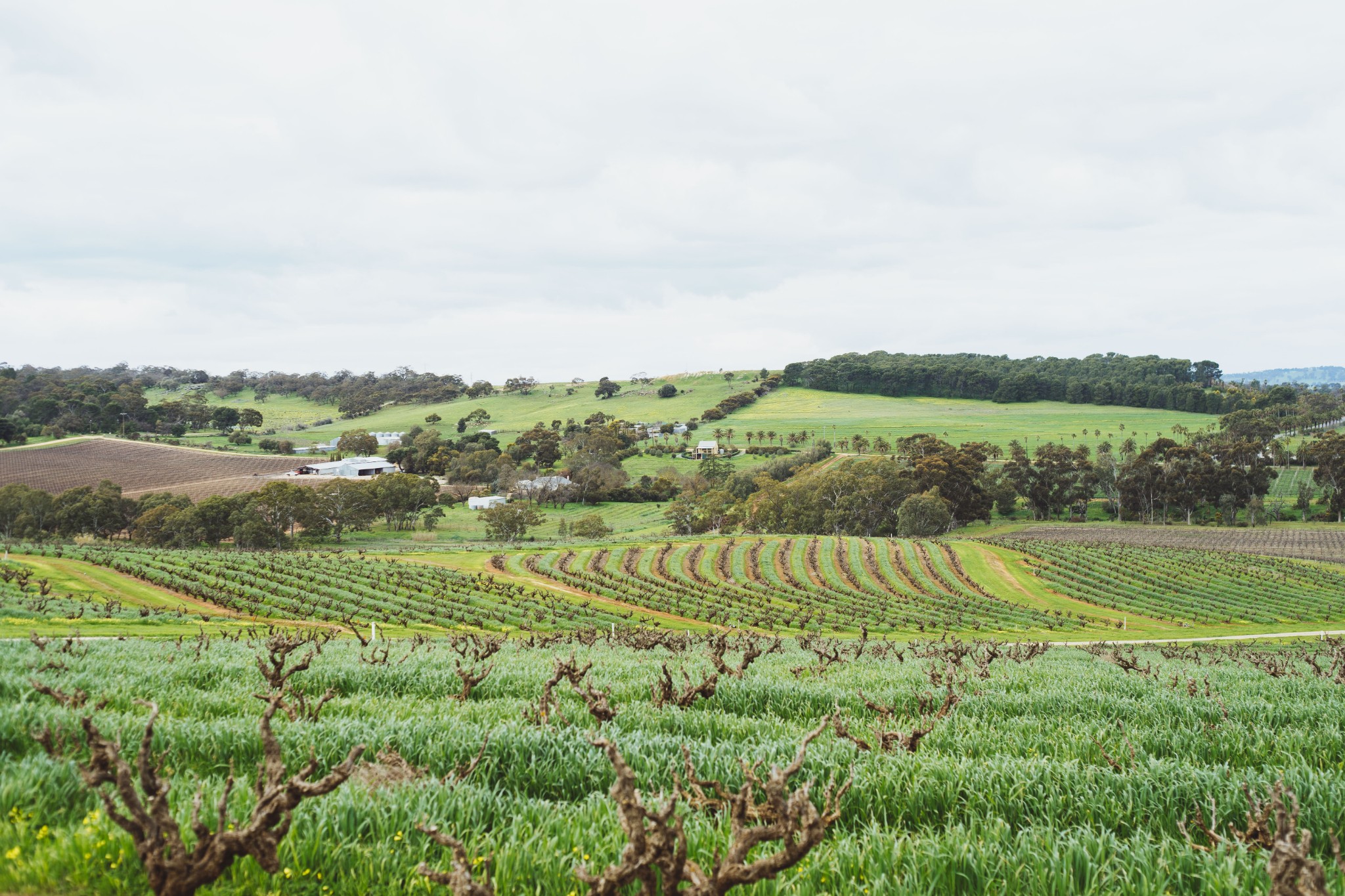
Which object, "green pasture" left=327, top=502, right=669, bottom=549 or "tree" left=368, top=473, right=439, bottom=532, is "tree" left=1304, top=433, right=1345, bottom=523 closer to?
"green pasture" left=327, top=502, right=669, bottom=549

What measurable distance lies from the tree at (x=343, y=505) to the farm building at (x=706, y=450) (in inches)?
2828

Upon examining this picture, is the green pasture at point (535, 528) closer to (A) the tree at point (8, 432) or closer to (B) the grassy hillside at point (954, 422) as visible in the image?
(B) the grassy hillside at point (954, 422)

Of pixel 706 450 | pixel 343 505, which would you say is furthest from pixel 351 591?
pixel 706 450

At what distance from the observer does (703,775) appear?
4.86m

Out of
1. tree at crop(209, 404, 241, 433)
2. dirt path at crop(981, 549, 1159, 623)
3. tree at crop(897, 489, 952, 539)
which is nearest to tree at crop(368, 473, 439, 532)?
tree at crop(897, 489, 952, 539)

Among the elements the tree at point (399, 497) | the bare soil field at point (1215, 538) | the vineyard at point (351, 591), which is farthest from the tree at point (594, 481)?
the vineyard at point (351, 591)

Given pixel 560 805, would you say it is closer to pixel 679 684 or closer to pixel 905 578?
pixel 679 684

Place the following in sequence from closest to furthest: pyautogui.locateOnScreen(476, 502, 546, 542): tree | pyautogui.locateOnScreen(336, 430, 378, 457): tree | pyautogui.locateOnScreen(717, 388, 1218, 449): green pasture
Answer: pyautogui.locateOnScreen(476, 502, 546, 542): tree, pyautogui.locateOnScreen(717, 388, 1218, 449): green pasture, pyautogui.locateOnScreen(336, 430, 378, 457): tree

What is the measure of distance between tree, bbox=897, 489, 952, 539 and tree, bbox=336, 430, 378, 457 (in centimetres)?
12482

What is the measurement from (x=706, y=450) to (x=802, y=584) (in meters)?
94.0

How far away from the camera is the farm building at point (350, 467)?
134 meters

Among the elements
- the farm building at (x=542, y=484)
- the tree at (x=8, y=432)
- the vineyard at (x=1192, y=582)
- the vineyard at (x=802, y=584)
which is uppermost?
the tree at (x=8, y=432)

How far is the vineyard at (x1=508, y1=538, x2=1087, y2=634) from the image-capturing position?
161 ft

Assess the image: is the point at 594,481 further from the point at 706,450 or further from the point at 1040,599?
the point at 1040,599
